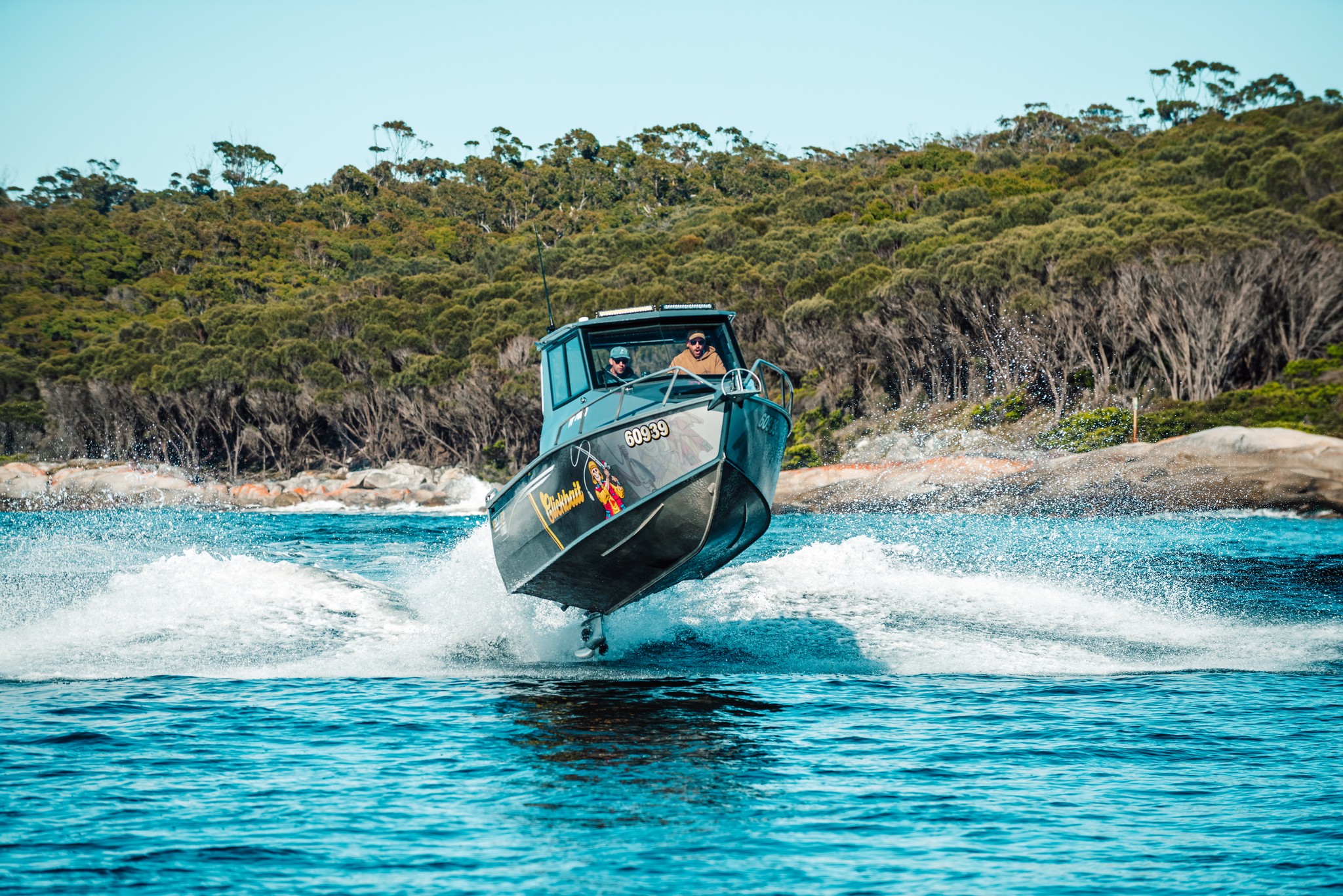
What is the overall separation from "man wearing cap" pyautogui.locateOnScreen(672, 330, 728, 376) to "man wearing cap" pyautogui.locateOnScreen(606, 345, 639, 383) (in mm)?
527

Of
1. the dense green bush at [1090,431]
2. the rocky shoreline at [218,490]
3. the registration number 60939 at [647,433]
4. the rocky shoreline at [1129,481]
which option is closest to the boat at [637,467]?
the registration number 60939 at [647,433]

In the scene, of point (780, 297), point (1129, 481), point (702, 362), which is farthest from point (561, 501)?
point (780, 297)

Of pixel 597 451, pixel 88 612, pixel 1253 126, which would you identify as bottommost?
pixel 88 612

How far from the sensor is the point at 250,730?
9.53 metres

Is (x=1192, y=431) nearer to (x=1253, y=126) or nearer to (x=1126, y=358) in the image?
(x=1126, y=358)

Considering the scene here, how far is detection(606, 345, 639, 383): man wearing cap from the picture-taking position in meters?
12.7

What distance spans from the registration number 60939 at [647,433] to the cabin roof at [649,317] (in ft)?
6.83

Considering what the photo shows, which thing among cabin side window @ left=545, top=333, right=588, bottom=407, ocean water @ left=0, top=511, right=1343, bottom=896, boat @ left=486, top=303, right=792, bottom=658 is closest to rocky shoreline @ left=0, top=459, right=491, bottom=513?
ocean water @ left=0, top=511, right=1343, bottom=896

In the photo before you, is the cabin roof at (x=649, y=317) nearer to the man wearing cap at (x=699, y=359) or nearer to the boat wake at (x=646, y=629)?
the man wearing cap at (x=699, y=359)

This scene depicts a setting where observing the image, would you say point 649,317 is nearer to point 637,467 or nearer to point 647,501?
point 637,467

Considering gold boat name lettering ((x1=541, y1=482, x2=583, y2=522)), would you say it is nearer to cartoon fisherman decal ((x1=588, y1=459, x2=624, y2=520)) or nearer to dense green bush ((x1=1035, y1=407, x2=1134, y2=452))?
cartoon fisherman decal ((x1=588, y1=459, x2=624, y2=520))

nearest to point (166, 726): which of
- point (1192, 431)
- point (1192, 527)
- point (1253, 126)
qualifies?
point (1192, 527)

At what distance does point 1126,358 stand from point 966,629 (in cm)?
3913

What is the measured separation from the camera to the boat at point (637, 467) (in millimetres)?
11164
